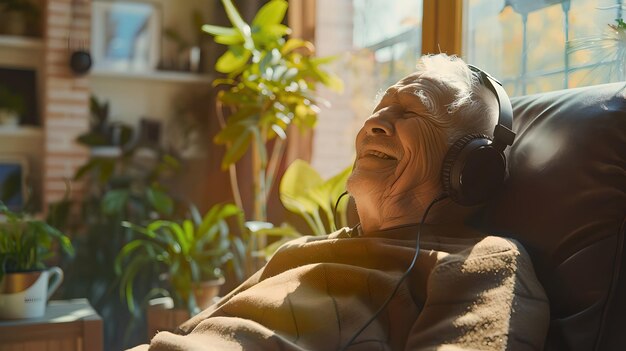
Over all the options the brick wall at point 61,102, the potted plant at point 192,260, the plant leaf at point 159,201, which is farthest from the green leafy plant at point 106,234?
the potted plant at point 192,260

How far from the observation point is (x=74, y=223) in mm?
3514

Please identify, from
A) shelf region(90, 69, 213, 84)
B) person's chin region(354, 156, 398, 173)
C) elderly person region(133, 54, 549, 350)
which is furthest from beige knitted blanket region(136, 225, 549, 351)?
shelf region(90, 69, 213, 84)

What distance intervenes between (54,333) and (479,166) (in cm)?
123

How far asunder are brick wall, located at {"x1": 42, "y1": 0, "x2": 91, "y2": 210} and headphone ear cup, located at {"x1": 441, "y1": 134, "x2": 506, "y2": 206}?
278cm

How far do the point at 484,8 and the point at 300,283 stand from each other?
1.20 m

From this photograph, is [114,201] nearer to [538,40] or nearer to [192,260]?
[192,260]

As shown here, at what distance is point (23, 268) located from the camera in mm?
1830

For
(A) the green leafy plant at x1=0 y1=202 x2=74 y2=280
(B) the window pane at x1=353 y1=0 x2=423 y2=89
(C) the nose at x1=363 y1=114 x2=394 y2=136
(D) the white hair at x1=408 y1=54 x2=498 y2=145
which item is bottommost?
(A) the green leafy plant at x1=0 y1=202 x2=74 y2=280

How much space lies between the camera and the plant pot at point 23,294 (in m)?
1.78

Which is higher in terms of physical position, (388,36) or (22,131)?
(388,36)

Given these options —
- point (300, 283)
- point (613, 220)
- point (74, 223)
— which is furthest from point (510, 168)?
point (74, 223)

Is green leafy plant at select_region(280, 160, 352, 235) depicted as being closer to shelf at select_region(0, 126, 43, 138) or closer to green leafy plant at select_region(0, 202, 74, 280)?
green leafy plant at select_region(0, 202, 74, 280)

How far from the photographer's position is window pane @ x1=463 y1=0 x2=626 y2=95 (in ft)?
5.08

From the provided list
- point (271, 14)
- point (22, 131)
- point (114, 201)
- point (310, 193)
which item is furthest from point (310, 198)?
point (22, 131)
